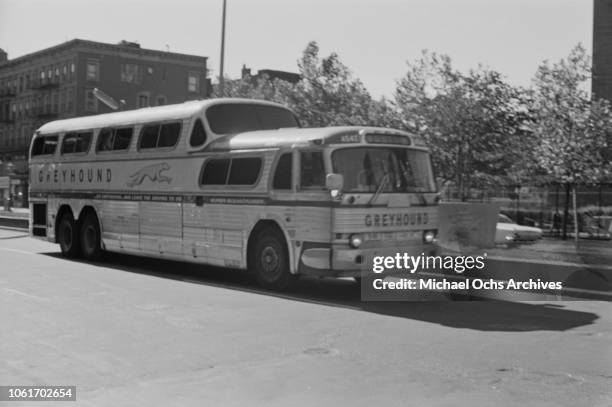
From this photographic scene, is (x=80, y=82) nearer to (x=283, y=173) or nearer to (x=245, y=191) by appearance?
(x=245, y=191)

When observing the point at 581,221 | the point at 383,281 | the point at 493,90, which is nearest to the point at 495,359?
the point at 383,281

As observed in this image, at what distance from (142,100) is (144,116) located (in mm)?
66214

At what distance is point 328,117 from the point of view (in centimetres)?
3819

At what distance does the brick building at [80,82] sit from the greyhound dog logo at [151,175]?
59956 mm

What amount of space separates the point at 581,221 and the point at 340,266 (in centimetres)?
2249

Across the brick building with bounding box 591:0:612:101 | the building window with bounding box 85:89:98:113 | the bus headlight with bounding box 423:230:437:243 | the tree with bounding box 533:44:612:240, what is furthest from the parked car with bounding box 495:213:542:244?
the building window with bounding box 85:89:98:113

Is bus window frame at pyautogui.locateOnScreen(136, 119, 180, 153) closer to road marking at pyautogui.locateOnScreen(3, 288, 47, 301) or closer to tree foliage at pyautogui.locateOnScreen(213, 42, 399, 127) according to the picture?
road marking at pyautogui.locateOnScreen(3, 288, 47, 301)

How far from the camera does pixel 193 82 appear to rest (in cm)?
8388

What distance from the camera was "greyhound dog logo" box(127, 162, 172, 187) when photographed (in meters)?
14.7

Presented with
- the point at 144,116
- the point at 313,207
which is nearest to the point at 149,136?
the point at 144,116

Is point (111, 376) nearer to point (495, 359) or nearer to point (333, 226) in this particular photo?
point (495, 359)

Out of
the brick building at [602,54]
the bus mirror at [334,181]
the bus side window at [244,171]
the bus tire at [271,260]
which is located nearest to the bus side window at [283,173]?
the bus side window at [244,171]

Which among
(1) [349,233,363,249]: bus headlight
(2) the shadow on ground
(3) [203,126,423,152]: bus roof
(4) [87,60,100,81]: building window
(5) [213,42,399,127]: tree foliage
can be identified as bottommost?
(2) the shadow on ground

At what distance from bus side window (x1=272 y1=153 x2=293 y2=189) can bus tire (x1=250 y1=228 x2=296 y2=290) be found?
2.58ft
